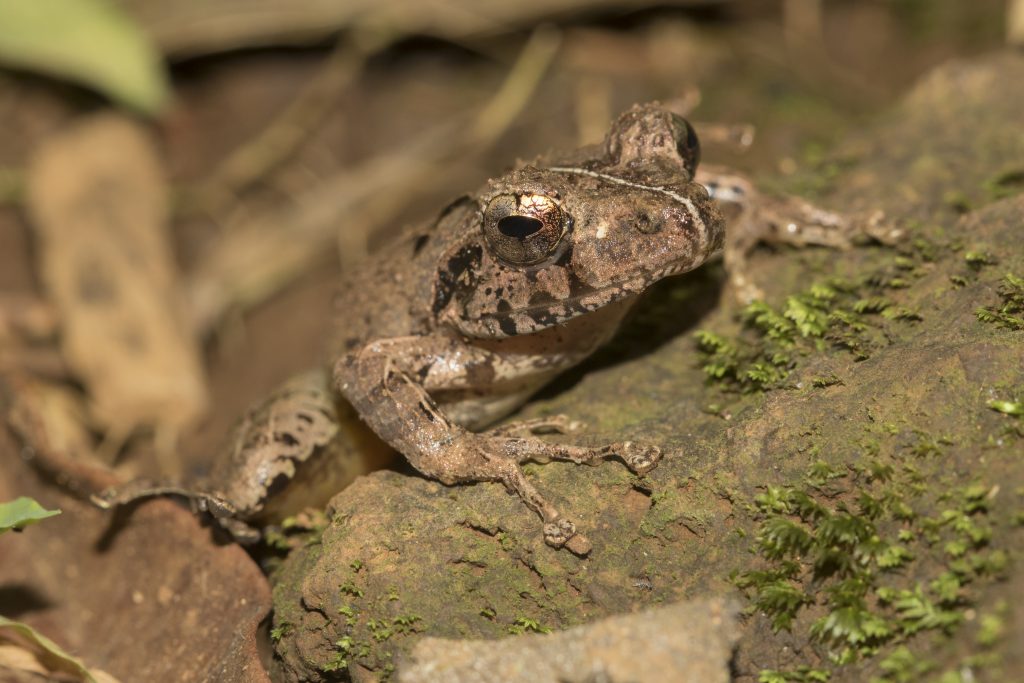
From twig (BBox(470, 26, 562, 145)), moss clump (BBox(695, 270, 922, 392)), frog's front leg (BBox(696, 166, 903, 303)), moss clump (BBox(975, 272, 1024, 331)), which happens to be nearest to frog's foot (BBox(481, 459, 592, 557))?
moss clump (BBox(695, 270, 922, 392))

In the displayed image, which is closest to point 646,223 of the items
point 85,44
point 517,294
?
point 517,294

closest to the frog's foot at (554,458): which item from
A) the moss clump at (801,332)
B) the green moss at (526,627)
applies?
the green moss at (526,627)

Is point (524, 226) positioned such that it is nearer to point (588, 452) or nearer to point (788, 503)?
point (588, 452)

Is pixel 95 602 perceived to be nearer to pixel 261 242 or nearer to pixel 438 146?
pixel 261 242

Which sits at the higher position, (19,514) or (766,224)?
(766,224)

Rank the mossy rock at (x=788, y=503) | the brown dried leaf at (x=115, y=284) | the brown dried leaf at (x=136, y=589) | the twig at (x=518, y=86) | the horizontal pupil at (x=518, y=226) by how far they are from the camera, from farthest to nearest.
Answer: the twig at (x=518, y=86)
the brown dried leaf at (x=115, y=284)
the brown dried leaf at (x=136, y=589)
the horizontal pupil at (x=518, y=226)
the mossy rock at (x=788, y=503)

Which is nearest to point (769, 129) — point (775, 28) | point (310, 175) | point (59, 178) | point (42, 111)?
point (775, 28)

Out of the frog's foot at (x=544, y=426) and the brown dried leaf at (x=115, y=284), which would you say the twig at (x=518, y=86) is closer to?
the brown dried leaf at (x=115, y=284)
